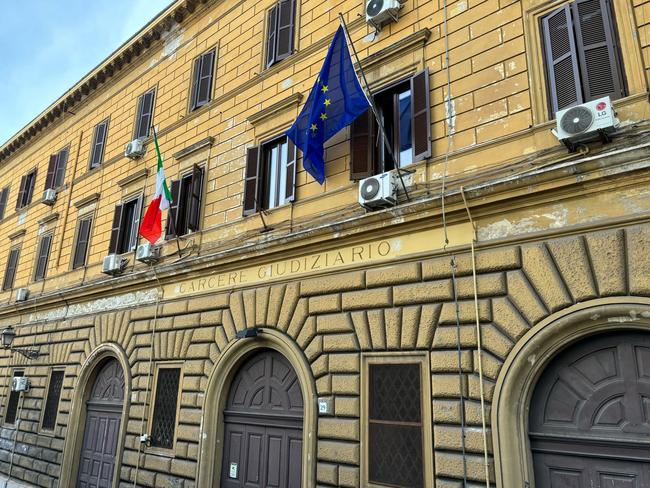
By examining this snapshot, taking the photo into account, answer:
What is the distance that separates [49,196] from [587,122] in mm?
16226

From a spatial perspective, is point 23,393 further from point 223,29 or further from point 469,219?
point 469,219

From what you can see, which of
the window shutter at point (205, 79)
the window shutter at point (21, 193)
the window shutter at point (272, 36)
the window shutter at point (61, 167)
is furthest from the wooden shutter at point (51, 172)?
the window shutter at point (272, 36)

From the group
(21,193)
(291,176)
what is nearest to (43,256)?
(21,193)

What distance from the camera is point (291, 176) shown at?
8812 millimetres

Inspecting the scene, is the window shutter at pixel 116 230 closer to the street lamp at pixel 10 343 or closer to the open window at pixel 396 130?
the street lamp at pixel 10 343

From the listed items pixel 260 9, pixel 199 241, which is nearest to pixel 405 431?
pixel 199 241

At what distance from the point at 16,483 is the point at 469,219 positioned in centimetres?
1366

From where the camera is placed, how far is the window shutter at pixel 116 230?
12.5 m

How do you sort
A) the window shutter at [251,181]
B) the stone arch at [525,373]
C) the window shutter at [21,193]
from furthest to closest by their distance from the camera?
the window shutter at [21,193]
the window shutter at [251,181]
the stone arch at [525,373]

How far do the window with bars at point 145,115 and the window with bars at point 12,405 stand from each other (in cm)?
800

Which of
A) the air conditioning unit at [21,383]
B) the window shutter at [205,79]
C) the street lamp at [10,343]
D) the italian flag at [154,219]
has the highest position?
the window shutter at [205,79]

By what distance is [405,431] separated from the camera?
20.4ft

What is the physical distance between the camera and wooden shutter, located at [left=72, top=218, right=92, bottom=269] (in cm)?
1390

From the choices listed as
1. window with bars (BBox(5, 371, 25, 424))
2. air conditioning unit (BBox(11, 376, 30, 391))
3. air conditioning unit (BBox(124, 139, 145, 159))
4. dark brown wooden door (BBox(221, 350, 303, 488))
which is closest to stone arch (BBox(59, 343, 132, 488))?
air conditioning unit (BBox(11, 376, 30, 391))
